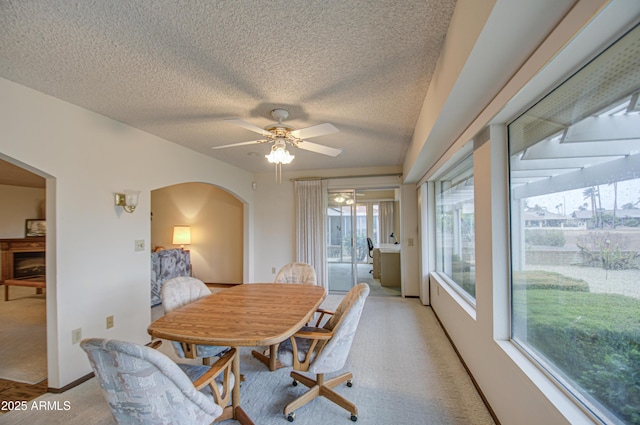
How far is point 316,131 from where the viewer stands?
2.26m

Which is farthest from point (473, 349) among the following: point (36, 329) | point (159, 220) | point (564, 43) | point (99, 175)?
point (159, 220)

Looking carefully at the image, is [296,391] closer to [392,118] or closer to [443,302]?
[443,302]

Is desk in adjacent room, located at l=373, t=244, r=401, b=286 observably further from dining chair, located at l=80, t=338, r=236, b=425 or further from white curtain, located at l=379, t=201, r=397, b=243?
dining chair, located at l=80, t=338, r=236, b=425

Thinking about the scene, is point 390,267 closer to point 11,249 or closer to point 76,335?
point 76,335

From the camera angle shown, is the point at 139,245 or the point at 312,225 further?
the point at 312,225

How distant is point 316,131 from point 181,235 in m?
5.00

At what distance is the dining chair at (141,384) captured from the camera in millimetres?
1121

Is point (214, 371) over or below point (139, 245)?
below

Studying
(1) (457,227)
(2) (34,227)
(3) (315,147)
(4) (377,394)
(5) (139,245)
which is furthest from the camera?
(2) (34,227)

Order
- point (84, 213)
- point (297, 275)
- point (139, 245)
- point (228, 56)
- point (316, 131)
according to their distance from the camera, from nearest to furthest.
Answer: point (228, 56)
point (316, 131)
point (84, 213)
point (139, 245)
point (297, 275)

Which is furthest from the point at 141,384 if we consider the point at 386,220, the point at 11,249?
the point at 11,249

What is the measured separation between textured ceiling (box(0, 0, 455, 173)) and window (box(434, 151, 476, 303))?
37.4 inches

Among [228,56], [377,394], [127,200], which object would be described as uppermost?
[228,56]

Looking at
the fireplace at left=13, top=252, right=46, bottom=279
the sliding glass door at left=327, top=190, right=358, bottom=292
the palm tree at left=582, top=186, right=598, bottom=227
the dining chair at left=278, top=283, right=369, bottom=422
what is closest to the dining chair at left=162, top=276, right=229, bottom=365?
the dining chair at left=278, top=283, right=369, bottom=422
